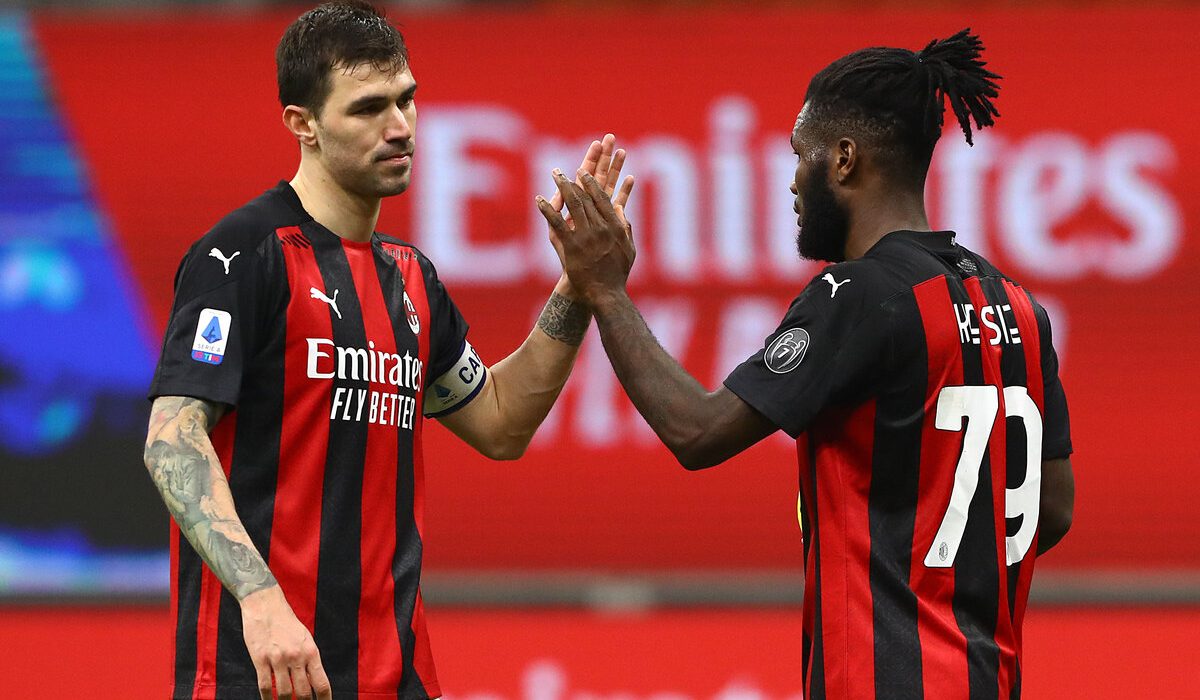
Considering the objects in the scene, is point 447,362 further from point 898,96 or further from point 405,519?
point 898,96

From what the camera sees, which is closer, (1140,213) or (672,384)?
(672,384)

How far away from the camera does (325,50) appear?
11.4ft

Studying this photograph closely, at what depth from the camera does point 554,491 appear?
22.0 ft

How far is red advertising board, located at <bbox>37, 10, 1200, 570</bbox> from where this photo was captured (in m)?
6.61

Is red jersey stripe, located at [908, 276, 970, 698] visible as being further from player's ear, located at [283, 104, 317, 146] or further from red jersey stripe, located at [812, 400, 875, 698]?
player's ear, located at [283, 104, 317, 146]

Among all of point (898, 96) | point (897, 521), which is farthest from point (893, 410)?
point (898, 96)

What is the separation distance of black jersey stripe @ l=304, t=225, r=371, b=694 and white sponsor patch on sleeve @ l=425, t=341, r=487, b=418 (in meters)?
0.48

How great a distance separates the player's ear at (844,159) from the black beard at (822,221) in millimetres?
29

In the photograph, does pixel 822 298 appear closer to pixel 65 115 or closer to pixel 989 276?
pixel 989 276

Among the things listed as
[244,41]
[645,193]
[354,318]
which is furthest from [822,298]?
[244,41]

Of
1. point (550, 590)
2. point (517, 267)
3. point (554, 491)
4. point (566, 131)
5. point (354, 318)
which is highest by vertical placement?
point (566, 131)

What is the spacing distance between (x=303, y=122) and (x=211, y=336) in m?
0.63

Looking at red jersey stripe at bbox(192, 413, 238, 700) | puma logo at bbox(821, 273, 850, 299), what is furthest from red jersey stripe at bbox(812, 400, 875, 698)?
red jersey stripe at bbox(192, 413, 238, 700)

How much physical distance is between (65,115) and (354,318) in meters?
4.08
